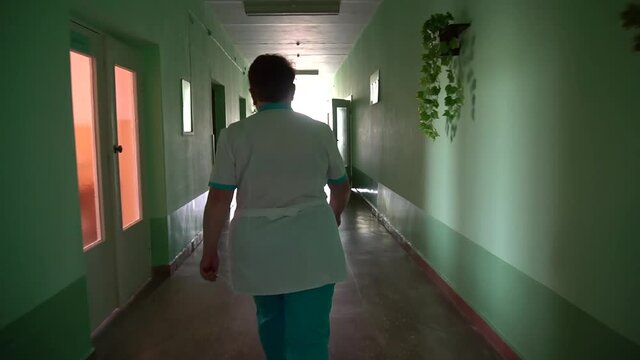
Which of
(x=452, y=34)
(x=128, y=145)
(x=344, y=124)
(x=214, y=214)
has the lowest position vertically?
(x=214, y=214)

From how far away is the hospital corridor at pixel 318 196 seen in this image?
158 centimetres

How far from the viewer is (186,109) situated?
4.43 metres

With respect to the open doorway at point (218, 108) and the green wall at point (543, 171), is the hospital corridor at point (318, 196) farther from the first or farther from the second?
the open doorway at point (218, 108)

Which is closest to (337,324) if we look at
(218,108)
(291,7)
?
(291,7)

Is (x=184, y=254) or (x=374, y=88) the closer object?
(x=184, y=254)

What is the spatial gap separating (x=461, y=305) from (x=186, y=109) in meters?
2.95

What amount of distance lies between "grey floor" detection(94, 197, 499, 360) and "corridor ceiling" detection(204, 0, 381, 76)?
3.15 m

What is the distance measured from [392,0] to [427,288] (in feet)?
10.0

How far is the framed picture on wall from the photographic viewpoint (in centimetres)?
428

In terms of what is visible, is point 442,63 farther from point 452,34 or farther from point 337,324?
point 337,324

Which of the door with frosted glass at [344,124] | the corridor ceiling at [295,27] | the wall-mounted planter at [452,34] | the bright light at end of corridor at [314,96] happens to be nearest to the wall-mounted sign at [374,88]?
the corridor ceiling at [295,27]

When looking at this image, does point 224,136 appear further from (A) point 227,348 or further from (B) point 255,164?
(A) point 227,348

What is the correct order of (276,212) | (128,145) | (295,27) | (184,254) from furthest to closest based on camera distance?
1. (295,27)
2. (184,254)
3. (128,145)
4. (276,212)

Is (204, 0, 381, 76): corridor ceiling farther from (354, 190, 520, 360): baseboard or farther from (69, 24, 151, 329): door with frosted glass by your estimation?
(354, 190, 520, 360): baseboard
